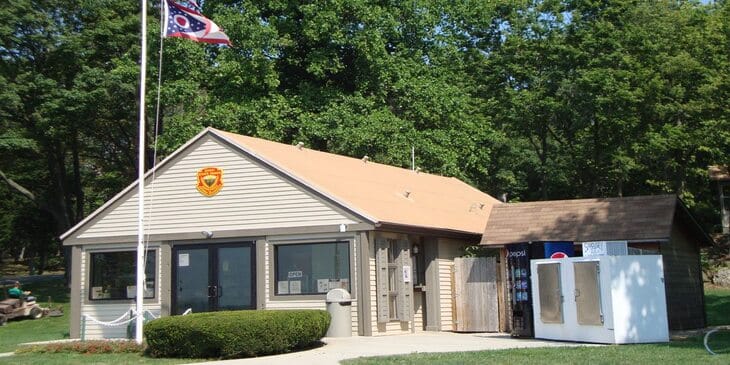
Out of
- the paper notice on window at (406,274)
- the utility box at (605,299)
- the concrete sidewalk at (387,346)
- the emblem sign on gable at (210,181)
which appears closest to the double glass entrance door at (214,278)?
the emblem sign on gable at (210,181)

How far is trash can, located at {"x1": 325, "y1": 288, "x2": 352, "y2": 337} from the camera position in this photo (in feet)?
63.6

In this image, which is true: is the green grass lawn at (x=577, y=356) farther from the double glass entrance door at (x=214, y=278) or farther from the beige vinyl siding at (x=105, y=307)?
the beige vinyl siding at (x=105, y=307)

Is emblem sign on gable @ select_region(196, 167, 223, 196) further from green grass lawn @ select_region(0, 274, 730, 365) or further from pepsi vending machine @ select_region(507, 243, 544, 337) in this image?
pepsi vending machine @ select_region(507, 243, 544, 337)

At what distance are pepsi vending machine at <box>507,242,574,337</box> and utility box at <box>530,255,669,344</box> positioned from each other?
1.21m

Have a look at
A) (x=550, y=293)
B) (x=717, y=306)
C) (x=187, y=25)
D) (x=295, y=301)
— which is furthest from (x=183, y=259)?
(x=717, y=306)

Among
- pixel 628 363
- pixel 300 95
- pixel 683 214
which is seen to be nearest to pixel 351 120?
pixel 300 95

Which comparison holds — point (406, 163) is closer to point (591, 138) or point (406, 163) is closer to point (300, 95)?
point (300, 95)

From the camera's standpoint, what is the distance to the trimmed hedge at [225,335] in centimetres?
1541

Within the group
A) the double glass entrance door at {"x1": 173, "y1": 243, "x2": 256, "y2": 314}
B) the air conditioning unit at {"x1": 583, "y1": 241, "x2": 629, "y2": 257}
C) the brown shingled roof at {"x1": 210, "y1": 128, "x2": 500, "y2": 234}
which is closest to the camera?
the air conditioning unit at {"x1": 583, "y1": 241, "x2": 629, "y2": 257}

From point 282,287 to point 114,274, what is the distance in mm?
5173

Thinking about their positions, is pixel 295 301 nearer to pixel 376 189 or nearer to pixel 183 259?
pixel 183 259

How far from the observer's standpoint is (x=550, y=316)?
1766cm

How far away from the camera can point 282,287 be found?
2066cm

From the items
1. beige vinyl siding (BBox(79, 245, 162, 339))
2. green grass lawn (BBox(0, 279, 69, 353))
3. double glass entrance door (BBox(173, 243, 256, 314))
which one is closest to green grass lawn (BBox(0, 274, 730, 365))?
beige vinyl siding (BBox(79, 245, 162, 339))
